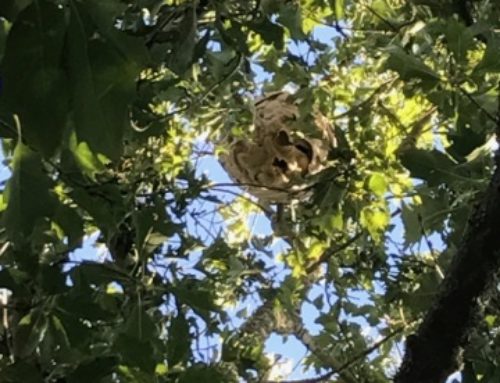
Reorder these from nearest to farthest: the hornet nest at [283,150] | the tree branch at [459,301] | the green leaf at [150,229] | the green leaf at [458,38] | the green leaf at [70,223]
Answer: the tree branch at [459,301]
the green leaf at [70,223]
the green leaf at [458,38]
the green leaf at [150,229]
the hornet nest at [283,150]

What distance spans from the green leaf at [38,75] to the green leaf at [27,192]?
10 centimetres

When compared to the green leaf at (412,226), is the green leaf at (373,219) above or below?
above

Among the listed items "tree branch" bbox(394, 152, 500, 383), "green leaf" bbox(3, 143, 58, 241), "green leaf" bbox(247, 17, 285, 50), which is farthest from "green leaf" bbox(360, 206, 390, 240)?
"green leaf" bbox(3, 143, 58, 241)

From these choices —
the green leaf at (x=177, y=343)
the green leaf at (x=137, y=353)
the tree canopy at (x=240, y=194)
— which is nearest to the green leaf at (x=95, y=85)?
the tree canopy at (x=240, y=194)

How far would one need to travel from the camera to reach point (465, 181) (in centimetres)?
124

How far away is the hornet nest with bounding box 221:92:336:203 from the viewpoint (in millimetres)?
1853

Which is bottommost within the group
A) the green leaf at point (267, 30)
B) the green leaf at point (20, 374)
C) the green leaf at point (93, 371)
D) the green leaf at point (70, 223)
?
the green leaf at point (93, 371)

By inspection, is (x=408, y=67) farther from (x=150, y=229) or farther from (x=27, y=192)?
(x=27, y=192)

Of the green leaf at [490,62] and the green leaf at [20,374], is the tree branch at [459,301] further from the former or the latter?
the green leaf at [20,374]

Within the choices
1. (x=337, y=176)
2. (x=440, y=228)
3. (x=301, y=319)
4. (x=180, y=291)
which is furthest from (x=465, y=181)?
(x=301, y=319)

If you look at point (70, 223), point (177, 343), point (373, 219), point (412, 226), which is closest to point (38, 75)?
point (70, 223)

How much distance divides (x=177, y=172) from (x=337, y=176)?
32cm

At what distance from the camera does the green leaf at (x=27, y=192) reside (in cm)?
79

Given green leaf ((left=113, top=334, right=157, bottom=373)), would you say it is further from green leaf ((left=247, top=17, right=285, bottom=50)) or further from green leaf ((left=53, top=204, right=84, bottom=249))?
green leaf ((left=247, top=17, right=285, bottom=50))
